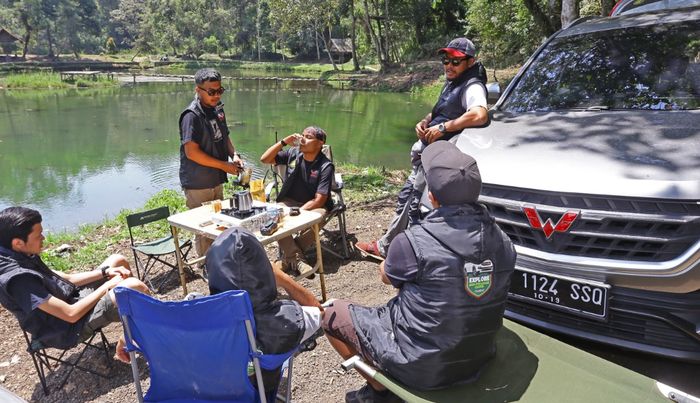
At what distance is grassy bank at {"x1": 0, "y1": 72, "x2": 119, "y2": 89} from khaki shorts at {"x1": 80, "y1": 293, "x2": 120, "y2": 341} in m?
34.8

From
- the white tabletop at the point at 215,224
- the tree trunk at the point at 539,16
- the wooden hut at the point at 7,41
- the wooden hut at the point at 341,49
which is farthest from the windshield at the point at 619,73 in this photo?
the wooden hut at the point at 7,41

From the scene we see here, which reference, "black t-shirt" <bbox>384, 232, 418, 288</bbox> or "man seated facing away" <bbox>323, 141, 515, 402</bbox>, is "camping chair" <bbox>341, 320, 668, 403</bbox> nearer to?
"man seated facing away" <bbox>323, 141, 515, 402</bbox>

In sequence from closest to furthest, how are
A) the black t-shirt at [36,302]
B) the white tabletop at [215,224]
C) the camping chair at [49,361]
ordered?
the black t-shirt at [36,302], the camping chair at [49,361], the white tabletop at [215,224]

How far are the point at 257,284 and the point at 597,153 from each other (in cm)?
204

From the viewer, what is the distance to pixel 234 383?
2361 millimetres

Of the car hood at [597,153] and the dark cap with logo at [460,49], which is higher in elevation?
the dark cap with logo at [460,49]

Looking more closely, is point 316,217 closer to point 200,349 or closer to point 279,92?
point 200,349

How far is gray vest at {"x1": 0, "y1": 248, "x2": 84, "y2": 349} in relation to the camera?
2830mm

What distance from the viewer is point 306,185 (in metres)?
4.99

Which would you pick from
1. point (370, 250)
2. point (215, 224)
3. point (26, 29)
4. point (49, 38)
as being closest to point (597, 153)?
point (370, 250)

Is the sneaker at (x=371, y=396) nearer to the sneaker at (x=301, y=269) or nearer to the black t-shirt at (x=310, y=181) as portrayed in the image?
the sneaker at (x=301, y=269)

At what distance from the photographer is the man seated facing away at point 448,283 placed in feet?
7.01

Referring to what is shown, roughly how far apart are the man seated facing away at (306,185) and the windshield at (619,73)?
177 cm

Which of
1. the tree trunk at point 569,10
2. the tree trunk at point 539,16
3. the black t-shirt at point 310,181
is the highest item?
the tree trunk at point 539,16
